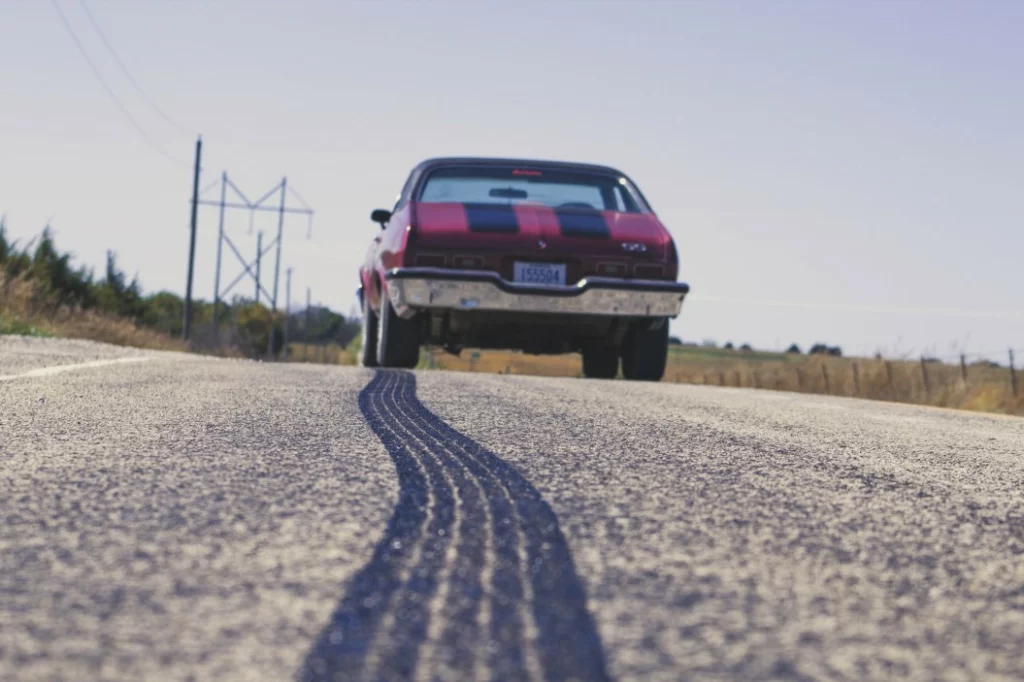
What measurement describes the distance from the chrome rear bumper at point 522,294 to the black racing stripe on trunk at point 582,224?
1.05 feet

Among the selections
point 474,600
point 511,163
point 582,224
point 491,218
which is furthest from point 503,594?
point 511,163

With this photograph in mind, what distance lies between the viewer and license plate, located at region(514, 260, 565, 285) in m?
8.33

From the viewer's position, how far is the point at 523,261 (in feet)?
27.4

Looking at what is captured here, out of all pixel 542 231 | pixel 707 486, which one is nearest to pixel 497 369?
pixel 542 231

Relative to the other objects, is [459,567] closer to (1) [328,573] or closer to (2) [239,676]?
(1) [328,573]

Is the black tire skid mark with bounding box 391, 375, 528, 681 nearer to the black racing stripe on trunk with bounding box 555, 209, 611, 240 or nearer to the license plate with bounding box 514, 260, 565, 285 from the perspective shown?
the license plate with bounding box 514, 260, 565, 285

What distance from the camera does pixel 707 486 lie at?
10.4ft

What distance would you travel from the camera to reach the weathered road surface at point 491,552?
1.65 m

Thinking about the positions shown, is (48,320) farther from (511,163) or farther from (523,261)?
(523,261)

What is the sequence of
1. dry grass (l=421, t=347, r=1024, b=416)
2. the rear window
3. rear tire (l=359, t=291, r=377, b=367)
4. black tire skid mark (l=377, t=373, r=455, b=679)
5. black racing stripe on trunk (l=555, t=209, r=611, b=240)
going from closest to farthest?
black tire skid mark (l=377, t=373, r=455, b=679) < black racing stripe on trunk (l=555, t=209, r=611, b=240) < the rear window < rear tire (l=359, t=291, r=377, b=367) < dry grass (l=421, t=347, r=1024, b=416)

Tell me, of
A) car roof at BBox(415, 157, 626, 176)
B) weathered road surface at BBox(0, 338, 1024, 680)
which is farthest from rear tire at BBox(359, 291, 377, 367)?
weathered road surface at BBox(0, 338, 1024, 680)

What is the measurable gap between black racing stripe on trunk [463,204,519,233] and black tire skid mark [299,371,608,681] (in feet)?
17.4

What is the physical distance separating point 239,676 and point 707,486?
5.98 ft

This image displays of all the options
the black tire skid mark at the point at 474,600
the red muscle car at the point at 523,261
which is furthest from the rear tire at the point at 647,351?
the black tire skid mark at the point at 474,600
